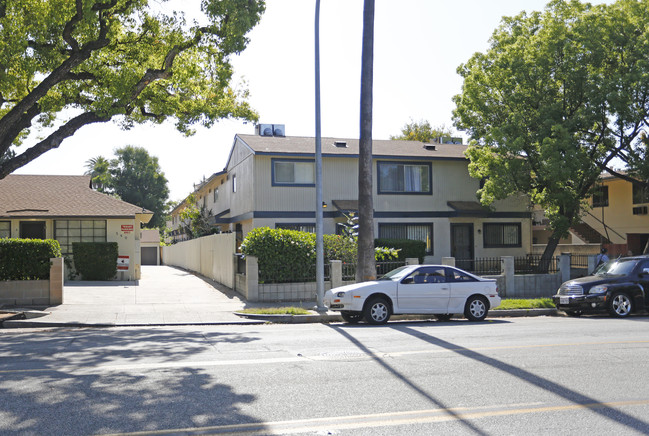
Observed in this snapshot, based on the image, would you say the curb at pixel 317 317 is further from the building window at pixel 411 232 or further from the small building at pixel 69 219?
the small building at pixel 69 219

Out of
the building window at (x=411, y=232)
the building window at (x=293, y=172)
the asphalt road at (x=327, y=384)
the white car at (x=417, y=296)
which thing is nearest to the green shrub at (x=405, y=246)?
the building window at (x=411, y=232)

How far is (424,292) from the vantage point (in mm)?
14641

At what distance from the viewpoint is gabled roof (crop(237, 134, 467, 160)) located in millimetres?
27094

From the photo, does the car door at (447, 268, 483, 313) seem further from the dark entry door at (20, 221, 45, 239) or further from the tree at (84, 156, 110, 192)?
the tree at (84, 156, 110, 192)

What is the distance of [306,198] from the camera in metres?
27.2

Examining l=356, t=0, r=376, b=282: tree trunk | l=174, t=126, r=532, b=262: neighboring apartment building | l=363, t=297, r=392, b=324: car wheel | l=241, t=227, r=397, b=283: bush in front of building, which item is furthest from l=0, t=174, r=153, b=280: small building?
l=363, t=297, r=392, b=324: car wheel

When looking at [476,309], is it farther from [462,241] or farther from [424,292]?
[462,241]

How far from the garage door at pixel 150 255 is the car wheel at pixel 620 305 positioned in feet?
164

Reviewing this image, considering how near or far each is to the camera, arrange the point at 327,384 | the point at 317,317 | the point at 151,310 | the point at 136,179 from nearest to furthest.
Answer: the point at 327,384 → the point at 317,317 → the point at 151,310 → the point at 136,179

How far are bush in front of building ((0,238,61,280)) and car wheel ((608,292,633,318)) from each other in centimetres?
1533

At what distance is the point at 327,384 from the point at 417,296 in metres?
7.46

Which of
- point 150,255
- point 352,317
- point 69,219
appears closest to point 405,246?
point 352,317

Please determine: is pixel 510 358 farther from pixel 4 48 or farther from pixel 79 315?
pixel 4 48

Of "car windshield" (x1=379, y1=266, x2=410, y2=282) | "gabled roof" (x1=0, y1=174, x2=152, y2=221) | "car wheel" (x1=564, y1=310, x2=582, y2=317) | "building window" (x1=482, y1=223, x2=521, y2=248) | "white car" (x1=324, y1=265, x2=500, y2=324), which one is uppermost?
"gabled roof" (x1=0, y1=174, x2=152, y2=221)
